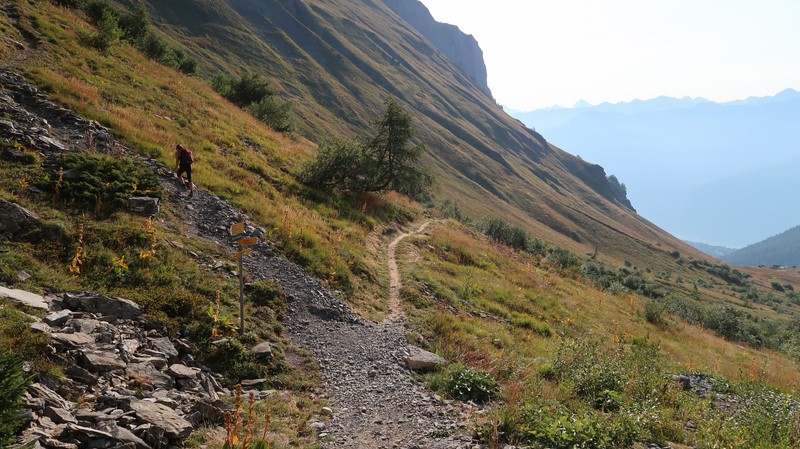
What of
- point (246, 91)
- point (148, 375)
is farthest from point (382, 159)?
point (148, 375)

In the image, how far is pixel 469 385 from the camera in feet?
32.6

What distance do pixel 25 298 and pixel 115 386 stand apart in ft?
9.84

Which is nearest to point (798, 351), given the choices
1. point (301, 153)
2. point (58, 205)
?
point (301, 153)

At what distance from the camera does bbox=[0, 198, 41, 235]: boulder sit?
10.6m

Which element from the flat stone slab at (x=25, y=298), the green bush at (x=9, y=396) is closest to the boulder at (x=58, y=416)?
the green bush at (x=9, y=396)

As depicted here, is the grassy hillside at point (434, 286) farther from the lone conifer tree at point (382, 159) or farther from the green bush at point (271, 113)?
the green bush at point (271, 113)

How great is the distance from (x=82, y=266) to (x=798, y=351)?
128 feet

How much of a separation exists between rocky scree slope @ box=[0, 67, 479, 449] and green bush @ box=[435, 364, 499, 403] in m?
0.43

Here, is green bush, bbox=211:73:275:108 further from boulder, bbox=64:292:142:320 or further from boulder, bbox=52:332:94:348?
boulder, bbox=52:332:94:348

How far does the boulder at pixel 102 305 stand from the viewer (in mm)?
9117

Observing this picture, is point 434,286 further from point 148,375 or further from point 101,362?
point 101,362

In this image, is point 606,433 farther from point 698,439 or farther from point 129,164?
point 129,164

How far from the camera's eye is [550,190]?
586 ft

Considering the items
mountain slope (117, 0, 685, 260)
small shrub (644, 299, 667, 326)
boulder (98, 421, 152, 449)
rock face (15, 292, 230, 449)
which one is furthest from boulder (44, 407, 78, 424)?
mountain slope (117, 0, 685, 260)
